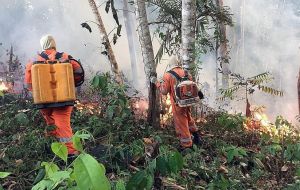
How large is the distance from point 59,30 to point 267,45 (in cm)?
2458

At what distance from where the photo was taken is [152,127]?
7109mm

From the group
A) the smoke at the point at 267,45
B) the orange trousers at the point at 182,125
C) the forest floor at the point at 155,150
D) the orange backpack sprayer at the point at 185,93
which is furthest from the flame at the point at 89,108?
the smoke at the point at 267,45

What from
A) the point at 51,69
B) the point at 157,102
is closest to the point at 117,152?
the point at 51,69

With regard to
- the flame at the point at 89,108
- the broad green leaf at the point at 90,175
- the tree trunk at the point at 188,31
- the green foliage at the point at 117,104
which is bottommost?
the flame at the point at 89,108

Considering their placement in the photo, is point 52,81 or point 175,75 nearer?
point 52,81

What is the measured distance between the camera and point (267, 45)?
47.3 metres

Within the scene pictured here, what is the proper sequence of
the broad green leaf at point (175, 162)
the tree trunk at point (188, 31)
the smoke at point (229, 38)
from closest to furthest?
the broad green leaf at point (175, 162) → the tree trunk at point (188, 31) → the smoke at point (229, 38)

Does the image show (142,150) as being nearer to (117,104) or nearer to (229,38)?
(117,104)

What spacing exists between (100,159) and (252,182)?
200cm

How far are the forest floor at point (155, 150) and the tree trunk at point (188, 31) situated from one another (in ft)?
4.22

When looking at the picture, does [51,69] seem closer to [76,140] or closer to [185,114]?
[185,114]

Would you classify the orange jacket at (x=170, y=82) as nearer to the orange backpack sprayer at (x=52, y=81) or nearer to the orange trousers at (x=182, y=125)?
the orange trousers at (x=182, y=125)

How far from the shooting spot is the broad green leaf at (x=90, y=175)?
4.66ft

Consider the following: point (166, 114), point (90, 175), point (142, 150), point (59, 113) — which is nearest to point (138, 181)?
point (90, 175)
